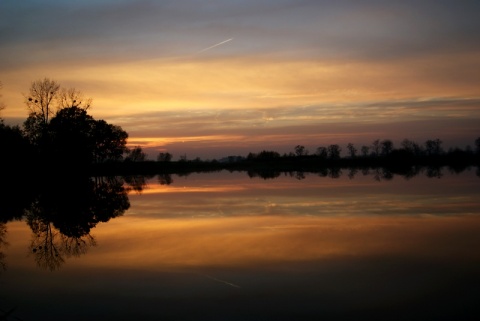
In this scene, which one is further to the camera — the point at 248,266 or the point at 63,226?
the point at 63,226

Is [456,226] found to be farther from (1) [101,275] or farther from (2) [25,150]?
(2) [25,150]

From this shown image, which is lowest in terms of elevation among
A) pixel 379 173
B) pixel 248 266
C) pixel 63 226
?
pixel 248 266

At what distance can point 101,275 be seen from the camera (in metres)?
8.95

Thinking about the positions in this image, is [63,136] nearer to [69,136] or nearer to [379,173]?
[69,136]

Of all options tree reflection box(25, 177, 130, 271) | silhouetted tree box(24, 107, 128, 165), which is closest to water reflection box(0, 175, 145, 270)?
tree reflection box(25, 177, 130, 271)

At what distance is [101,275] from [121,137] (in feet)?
298

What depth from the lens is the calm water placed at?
6703 millimetres

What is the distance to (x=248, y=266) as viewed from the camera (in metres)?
9.24

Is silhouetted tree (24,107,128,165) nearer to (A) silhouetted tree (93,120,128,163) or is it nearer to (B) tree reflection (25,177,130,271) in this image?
(A) silhouetted tree (93,120,128,163)

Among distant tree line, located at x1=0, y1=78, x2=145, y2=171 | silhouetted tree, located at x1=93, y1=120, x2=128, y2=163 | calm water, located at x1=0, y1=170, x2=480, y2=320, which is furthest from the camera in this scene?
silhouetted tree, located at x1=93, y1=120, x2=128, y2=163

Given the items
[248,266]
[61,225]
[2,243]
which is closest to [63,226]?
[61,225]

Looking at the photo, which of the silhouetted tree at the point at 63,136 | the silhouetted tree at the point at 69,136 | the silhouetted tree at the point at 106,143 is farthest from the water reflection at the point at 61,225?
the silhouetted tree at the point at 106,143

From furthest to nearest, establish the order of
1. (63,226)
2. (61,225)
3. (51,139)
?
(51,139)
(61,225)
(63,226)

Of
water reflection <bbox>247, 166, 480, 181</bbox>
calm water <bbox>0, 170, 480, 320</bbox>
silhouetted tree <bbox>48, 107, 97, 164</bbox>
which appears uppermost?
silhouetted tree <bbox>48, 107, 97, 164</bbox>
